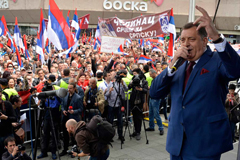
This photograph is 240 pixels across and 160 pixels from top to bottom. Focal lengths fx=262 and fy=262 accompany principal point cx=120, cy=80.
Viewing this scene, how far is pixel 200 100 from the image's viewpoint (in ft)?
6.68

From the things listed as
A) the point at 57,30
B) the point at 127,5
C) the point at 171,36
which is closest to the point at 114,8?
the point at 127,5

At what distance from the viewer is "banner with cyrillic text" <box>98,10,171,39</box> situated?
30.8 ft

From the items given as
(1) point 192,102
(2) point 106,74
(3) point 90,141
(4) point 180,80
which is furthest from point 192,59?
(2) point 106,74

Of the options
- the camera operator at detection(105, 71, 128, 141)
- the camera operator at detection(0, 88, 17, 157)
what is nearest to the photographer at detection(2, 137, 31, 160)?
the camera operator at detection(0, 88, 17, 157)

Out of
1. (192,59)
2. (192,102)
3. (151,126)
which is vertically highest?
(192,59)

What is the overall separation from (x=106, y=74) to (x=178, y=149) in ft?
18.2

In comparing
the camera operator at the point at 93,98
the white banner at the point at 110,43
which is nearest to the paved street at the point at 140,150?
the camera operator at the point at 93,98

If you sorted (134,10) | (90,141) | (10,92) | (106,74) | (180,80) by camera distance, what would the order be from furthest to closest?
(134,10)
(106,74)
(10,92)
(90,141)
(180,80)

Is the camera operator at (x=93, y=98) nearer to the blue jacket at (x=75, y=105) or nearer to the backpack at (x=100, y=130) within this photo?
the blue jacket at (x=75, y=105)

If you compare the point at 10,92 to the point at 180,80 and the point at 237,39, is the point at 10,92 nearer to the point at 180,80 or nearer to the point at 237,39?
the point at 180,80

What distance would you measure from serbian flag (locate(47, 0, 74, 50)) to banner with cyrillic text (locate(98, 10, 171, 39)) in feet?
4.54

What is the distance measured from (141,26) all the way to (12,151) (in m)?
6.41

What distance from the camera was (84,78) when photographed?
7.76 m

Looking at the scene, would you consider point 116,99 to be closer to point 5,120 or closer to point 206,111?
point 5,120
